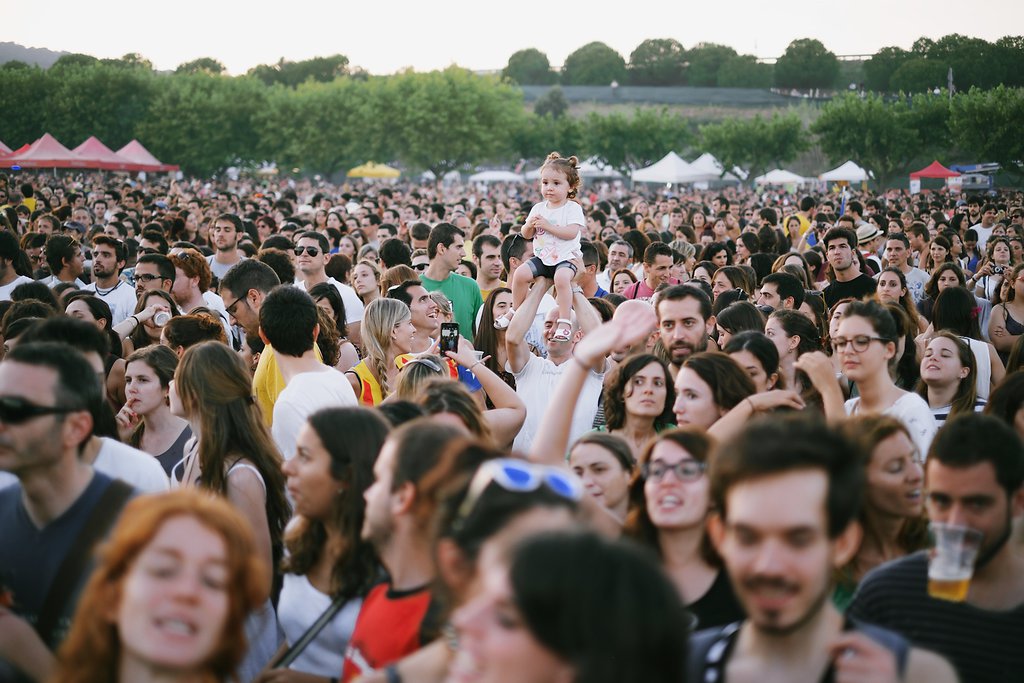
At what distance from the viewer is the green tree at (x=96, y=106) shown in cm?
6575

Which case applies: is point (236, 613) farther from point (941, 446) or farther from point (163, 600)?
point (941, 446)

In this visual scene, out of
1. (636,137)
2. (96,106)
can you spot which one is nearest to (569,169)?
(636,137)

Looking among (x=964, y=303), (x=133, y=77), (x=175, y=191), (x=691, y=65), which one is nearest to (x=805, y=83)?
(x=691, y=65)

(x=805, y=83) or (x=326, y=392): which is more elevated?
(x=805, y=83)

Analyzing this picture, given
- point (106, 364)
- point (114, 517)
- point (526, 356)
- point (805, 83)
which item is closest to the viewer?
point (114, 517)

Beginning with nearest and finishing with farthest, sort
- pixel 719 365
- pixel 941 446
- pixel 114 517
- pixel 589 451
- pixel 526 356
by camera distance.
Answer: pixel 941 446, pixel 114 517, pixel 589 451, pixel 719 365, pixel 526 356

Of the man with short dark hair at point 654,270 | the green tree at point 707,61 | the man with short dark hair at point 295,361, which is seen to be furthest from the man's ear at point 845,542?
the green tree at point 707,61

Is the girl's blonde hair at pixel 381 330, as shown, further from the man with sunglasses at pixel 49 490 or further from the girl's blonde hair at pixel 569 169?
the girl's blonde hair at pixel 569 169

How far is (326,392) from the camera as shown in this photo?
5.37 m

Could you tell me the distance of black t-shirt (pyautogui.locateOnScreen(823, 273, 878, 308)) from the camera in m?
10.3

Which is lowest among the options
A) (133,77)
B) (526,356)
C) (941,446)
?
(526,356)

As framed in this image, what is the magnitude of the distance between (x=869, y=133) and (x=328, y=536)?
59.3 m

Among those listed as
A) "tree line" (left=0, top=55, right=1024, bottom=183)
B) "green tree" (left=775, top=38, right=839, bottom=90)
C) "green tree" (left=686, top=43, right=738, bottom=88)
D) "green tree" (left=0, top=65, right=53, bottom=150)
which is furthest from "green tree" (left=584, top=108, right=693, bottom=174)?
"green tree" (left=686, top=43, right=738, bottom=88)

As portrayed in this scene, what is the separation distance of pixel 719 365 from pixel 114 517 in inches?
115
